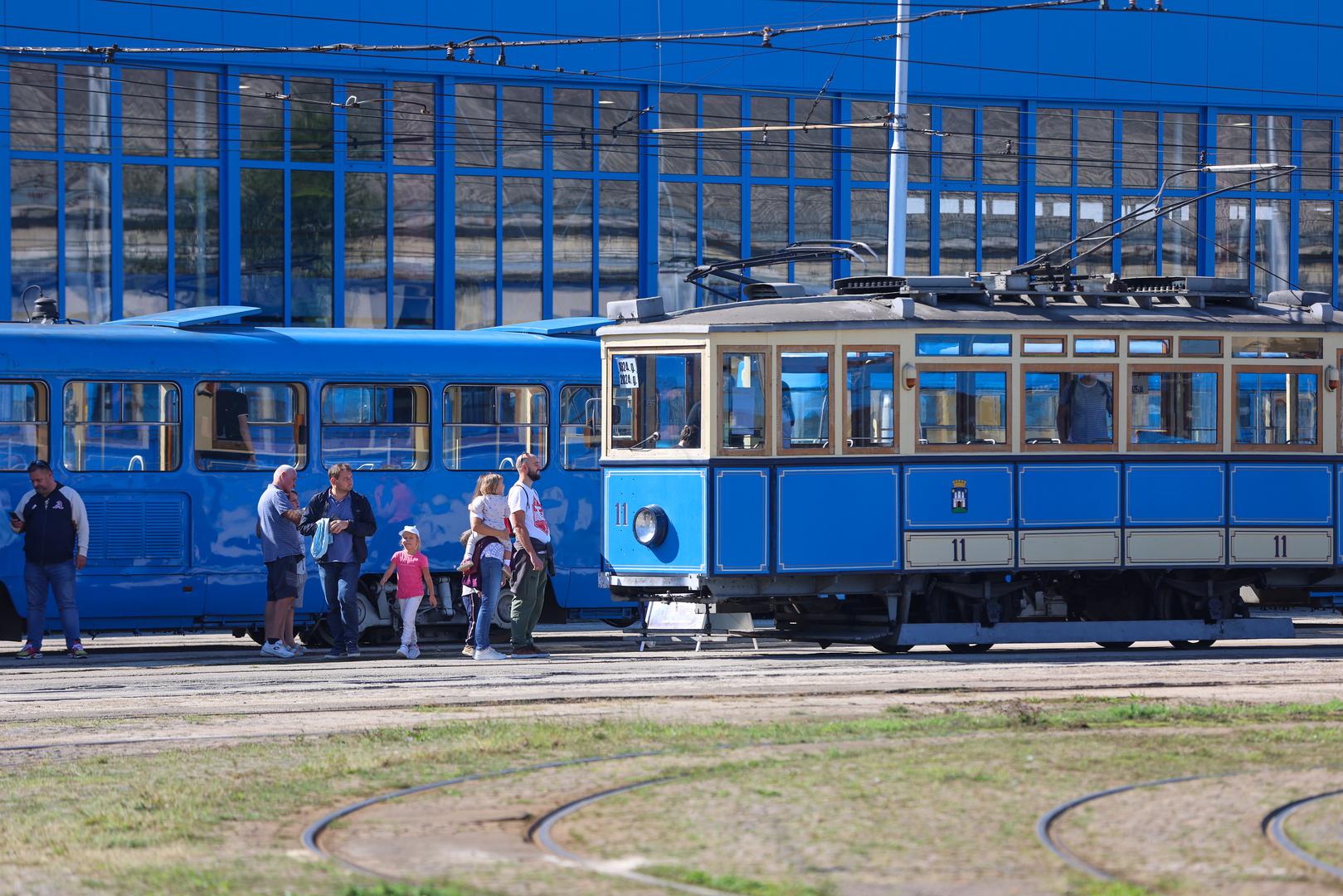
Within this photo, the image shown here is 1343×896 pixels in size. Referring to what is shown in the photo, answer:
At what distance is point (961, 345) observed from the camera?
1658 cm

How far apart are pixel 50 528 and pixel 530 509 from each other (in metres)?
3.83

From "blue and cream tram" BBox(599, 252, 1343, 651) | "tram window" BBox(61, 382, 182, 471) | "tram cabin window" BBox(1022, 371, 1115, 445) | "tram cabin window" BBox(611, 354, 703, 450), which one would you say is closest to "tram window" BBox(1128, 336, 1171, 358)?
"blue and cream tram" BBox(599, 252, 1343, 651)

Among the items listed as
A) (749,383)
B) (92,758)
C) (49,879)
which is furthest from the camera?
(749,383)

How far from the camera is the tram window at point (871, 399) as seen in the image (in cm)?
1633

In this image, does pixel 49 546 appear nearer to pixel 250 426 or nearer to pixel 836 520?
pixel 250 426

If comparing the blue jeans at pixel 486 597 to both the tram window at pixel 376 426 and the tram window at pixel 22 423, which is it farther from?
the tram window at pixel 22 423

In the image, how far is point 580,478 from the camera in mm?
18984

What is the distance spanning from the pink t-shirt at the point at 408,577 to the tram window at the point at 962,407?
4.30 metres

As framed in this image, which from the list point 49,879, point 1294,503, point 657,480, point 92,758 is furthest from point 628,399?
point 49,879

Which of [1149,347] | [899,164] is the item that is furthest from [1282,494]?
[899,164]

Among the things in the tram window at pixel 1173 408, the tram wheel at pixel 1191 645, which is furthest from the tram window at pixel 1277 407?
the tram wheel at pixel 1191 645

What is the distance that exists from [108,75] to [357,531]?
1198 cm

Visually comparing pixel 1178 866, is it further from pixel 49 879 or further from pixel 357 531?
pixel 357 531

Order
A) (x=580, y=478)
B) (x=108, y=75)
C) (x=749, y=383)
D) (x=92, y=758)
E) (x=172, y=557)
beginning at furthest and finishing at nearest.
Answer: (x=108, y=75), (x=580, y=478), (x=172, y=557), (x=749, y=383), (x=92, y=758)
